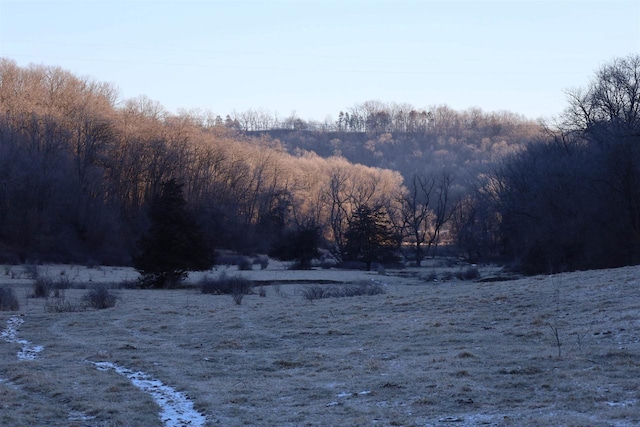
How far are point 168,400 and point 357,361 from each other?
391 cm

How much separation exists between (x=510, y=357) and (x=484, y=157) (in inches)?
5281

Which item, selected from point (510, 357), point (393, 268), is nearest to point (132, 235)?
point (393, 268)

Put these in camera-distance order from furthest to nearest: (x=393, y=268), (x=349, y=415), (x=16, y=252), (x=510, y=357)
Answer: (x=393, y=268) → (x=16, y=252) → (x=510, y=357) → (x=349, y=415)

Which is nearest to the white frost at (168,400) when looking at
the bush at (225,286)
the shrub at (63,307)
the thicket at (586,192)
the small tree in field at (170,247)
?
the shrub at (63,307)

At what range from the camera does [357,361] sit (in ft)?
43.2

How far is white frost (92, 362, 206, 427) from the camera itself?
9.32 metres

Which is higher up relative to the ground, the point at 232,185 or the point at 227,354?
the point at 232,185

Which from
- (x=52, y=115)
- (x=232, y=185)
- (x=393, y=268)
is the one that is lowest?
(x=393, y=268)

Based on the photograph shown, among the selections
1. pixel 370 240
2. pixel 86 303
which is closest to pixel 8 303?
pixel 86 303

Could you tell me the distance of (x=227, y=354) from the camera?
14859 millimetres

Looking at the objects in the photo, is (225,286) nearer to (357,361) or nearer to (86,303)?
(86,303)

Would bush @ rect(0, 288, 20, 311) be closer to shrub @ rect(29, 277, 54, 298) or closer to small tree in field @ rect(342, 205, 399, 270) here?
shrub @ rect(29, 277, 54, 298)

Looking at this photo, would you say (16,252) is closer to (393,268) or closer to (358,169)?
(393,268)

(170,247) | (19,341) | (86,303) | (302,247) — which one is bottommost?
(19,341)
